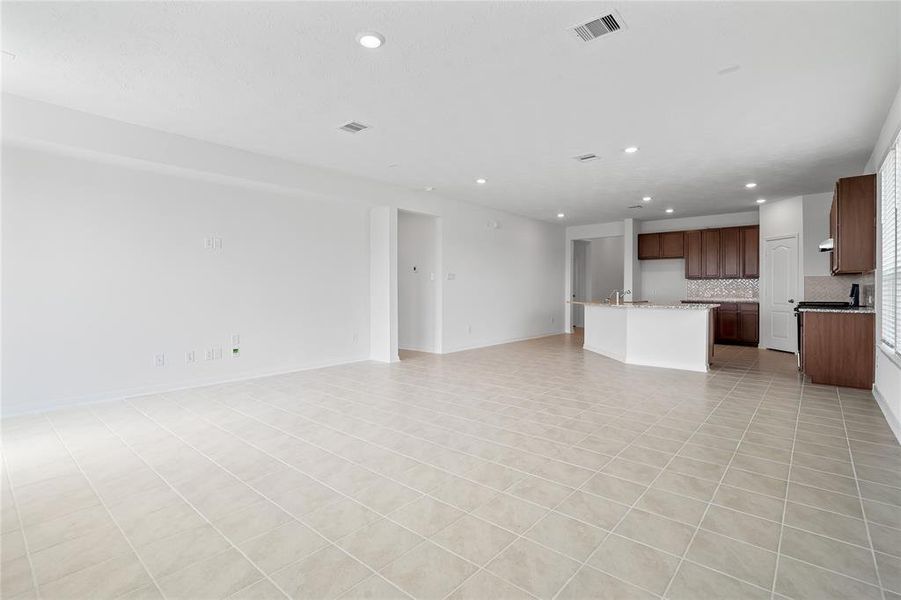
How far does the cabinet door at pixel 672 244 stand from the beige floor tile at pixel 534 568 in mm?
9241

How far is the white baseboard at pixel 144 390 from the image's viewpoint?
4.22 m

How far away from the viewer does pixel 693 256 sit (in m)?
9.49

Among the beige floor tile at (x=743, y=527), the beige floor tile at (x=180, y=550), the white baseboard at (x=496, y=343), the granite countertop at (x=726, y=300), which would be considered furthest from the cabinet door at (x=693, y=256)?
the beige floor tile at (x=180, y=550)

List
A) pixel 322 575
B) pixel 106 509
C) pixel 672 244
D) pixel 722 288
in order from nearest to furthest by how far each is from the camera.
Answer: pixel 322 575
pixel 106 509
pixel 722 288
pixel 672 244

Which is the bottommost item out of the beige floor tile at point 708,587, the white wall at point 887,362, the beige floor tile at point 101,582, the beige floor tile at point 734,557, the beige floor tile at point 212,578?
the beige floor tile at point 101,582

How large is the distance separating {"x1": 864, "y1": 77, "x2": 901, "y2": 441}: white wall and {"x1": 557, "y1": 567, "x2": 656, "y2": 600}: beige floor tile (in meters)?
3.15

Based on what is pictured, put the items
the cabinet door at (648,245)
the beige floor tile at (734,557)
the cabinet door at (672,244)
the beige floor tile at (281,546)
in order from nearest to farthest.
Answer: the beige floor tile at (734,557) < the beige floor tile at (281,546) < the cabinet door at (672,244) < the cabinet door at (648,245)

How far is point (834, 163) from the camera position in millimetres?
5586

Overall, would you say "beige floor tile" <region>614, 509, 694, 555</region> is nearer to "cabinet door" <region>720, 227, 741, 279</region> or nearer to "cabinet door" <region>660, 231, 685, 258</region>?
"cabinet door" <region>720, 227, 741, 279</region>

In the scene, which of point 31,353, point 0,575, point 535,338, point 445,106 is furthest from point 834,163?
→ point 31,353

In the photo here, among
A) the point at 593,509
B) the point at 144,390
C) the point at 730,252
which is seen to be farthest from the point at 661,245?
the point at 144,390

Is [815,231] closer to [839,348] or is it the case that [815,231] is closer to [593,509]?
[839,348]

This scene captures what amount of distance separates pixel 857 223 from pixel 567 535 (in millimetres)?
4894

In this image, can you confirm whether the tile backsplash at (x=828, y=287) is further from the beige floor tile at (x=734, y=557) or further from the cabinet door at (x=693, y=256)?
the beige floor tile at (x=734, y=557)
